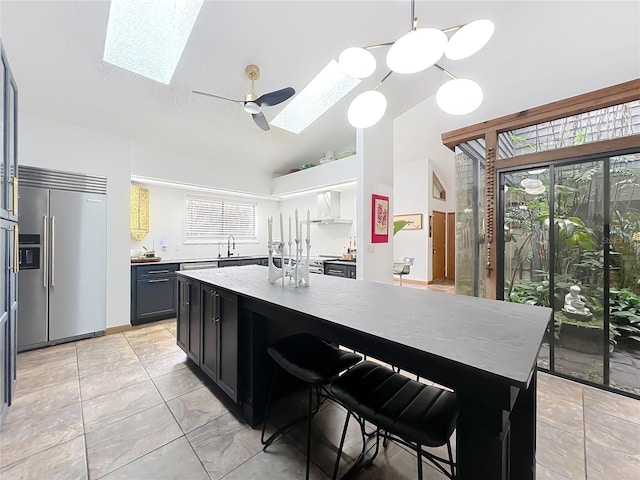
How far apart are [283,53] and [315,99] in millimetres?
1186

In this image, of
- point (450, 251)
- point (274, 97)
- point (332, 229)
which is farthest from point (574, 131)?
point (450, 251)

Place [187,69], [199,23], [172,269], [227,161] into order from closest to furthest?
[199,23], [187,69], [172,269], [227,161]

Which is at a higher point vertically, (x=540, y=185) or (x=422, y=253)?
(x=540, y=185)

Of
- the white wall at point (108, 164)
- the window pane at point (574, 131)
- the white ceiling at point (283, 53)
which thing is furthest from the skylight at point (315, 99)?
the white wall at point (108, 164)

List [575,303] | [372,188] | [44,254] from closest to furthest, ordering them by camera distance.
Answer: [575,303] < [44,254] < [372,188]

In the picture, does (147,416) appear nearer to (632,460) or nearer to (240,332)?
(240,332)

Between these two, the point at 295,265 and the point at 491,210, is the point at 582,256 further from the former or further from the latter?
the point at 295,265

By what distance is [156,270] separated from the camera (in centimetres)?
409


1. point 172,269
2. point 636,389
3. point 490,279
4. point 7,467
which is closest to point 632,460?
point 636,389

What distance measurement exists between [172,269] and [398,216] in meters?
5.84

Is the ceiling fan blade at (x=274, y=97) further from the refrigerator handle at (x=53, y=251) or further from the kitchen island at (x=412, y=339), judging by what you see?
the refrigerator handle at (x=53, y=251)

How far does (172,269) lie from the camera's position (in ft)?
14.0

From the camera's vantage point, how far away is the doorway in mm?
2334

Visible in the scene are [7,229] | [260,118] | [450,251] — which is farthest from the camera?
[450,251]
